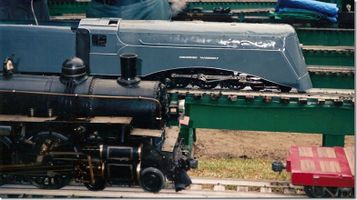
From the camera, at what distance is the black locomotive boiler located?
7.91 meters

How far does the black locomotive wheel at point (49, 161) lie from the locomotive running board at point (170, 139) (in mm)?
1591

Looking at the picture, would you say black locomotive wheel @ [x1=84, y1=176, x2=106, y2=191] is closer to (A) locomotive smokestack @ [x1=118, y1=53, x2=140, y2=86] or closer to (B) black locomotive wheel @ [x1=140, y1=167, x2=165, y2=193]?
(B) black locomotive wheel @ [x1=140, y1=167, x2=165, y2=193]

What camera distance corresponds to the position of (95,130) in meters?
8.03

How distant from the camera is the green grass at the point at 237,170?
36.0 feet

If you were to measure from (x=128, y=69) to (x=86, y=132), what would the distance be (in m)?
1.25

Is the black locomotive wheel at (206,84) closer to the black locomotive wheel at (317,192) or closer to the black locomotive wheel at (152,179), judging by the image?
the black locomotive wheel at (317,192)

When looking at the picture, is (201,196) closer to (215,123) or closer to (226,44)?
(215,123)

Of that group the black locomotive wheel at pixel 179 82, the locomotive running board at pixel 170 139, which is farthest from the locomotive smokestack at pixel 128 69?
the black locomotive wheel at pixel 179 82

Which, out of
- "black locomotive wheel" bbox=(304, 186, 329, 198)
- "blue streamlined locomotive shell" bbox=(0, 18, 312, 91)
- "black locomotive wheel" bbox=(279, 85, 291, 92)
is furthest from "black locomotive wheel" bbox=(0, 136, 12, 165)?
"black locomotive wheel" bbox=(279, 85, 291, 92)

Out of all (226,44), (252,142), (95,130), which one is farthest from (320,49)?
(95,130)

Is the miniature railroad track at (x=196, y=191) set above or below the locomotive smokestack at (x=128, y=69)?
below

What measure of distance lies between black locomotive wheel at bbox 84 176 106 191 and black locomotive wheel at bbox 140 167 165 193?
67 centimetres

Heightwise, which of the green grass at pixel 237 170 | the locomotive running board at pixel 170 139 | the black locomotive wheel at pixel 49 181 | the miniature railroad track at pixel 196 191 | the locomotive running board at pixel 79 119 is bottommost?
the green grass at pixel 237 170

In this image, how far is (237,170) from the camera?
1139cm
